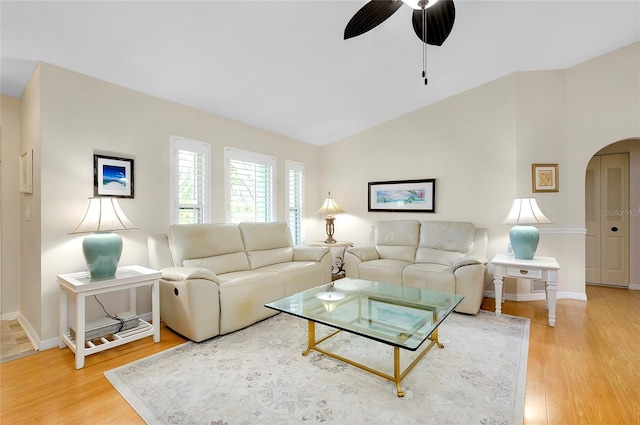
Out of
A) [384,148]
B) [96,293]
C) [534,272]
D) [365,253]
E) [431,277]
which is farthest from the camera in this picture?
[384,148]

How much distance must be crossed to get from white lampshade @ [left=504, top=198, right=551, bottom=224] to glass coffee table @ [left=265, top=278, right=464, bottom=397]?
1472 mm

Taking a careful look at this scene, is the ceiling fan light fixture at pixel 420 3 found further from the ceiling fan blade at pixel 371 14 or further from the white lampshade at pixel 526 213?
the white lampshade at pixel 526 213

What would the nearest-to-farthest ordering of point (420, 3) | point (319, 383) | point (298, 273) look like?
point (420, 3)
point (319, 383)
point (298, 273)

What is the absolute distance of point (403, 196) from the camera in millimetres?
4613

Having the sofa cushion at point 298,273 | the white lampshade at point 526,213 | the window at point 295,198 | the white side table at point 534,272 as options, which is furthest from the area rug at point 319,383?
the window at point 295,198

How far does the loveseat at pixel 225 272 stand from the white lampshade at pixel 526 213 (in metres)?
2.31

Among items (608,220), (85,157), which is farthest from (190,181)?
(608,220)

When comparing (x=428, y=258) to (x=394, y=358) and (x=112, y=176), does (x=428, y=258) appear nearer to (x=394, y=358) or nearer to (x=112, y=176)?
(x=394, y=358)

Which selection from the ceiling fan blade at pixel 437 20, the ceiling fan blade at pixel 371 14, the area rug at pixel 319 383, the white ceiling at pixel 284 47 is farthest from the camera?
the white ceiling at pixel 284 47

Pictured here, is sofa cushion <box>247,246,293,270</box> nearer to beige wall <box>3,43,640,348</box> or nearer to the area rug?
beige wall <box>3,43,640,348</box>

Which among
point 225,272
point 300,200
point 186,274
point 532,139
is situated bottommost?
point 225,272

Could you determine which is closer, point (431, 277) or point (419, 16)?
point (419, 16)

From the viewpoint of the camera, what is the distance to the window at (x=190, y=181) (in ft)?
11.1

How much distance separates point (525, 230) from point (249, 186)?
11.4ft
